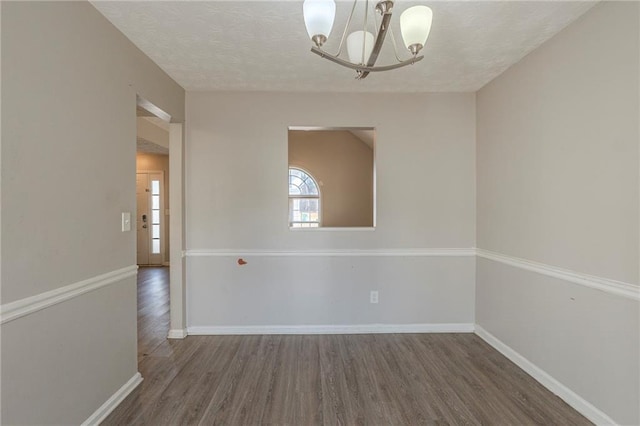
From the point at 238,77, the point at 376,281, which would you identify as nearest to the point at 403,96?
the point at 238,77

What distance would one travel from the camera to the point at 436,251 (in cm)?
295

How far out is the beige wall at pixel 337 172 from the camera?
6555mm

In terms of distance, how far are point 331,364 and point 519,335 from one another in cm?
156

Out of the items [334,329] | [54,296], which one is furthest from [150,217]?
[54,296]

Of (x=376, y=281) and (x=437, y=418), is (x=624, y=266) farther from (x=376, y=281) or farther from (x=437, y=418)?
(x=376, y=281)

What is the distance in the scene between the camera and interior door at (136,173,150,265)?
20.2 ft

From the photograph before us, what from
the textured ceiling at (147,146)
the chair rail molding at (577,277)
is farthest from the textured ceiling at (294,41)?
the textured ceiling at (147,146)

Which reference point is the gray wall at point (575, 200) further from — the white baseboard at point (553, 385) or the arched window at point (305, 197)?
the arched window at point (305, 197)

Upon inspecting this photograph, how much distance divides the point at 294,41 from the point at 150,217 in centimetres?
566

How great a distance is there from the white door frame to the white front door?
12.9 feet

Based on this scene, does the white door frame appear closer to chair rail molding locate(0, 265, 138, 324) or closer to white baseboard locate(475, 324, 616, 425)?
chair rail molding locate(0, 265, 138, 324)

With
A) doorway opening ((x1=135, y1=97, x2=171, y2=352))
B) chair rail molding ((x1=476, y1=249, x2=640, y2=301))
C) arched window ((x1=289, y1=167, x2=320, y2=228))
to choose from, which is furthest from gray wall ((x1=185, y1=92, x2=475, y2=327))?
arched window ((x1=289, y1=167, x2=320, y2=228))

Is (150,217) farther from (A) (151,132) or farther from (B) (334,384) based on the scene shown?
(B) (334,384)

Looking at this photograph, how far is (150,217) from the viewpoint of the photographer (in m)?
6.21
